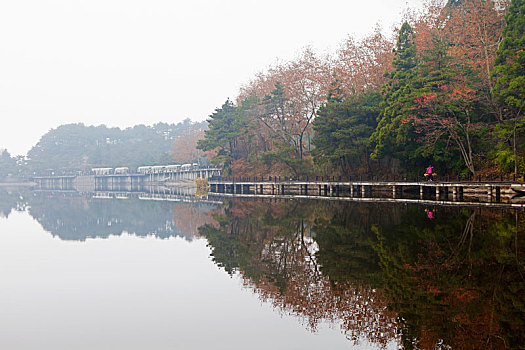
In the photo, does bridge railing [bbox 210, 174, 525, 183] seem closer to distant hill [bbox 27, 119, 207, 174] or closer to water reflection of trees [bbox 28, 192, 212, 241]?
water reflection of trees [bbox 28, 192, 212, 241]

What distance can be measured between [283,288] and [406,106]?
21.1 metres

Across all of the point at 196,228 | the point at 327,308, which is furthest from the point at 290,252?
the point at 196,228

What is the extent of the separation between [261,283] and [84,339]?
3877 mm

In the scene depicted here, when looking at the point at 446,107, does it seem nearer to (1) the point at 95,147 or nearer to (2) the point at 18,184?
(1) the point at 95,147

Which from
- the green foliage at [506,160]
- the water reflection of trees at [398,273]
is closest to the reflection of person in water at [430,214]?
the water reflection of trees at [398,273]

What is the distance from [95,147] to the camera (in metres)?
115

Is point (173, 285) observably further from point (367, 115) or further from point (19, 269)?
point (367, 115)

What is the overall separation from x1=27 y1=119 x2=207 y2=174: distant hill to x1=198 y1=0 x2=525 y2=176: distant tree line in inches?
2292

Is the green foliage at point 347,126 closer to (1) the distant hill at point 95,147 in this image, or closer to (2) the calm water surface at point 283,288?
(2) the calm water surface at point 283,288

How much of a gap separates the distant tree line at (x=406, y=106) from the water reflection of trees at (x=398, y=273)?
376 inches

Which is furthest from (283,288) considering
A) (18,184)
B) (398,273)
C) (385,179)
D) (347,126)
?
(18,184)

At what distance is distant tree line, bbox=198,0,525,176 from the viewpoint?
25609 millimetres

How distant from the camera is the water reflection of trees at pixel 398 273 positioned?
21.8 ft

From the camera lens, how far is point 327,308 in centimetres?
783
